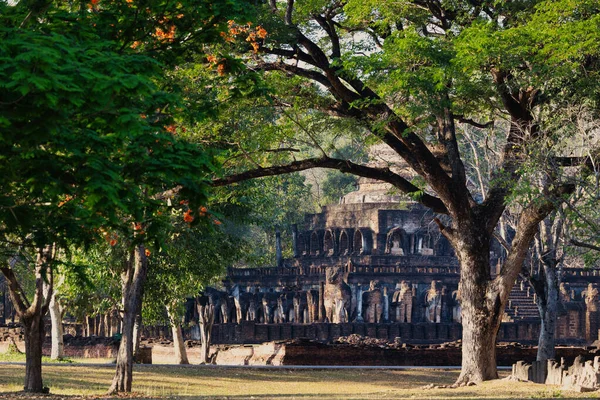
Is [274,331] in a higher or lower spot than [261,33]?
lower

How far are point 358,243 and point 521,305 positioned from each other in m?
10.4

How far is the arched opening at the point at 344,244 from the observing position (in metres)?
52.7

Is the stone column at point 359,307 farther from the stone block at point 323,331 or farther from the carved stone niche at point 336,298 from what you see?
the stone block at point 323,331

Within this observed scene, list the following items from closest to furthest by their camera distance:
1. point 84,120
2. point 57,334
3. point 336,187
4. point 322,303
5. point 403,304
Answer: point 84,120
point 57,334
point 403,304
point 322,303
point 336,187

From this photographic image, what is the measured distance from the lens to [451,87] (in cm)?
1819

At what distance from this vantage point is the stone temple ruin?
1575 inches

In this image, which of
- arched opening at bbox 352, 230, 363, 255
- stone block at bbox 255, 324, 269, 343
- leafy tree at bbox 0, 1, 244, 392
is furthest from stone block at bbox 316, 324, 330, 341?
leafy tree at bbox 0, 1, 244, 392

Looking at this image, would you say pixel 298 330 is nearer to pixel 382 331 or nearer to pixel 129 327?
pixel 382 331

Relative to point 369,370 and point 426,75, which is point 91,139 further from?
point 369,370

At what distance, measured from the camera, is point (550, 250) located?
2628 cm

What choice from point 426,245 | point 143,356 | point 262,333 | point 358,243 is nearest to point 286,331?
point 262,333

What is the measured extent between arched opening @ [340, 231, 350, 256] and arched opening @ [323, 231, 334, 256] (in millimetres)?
577

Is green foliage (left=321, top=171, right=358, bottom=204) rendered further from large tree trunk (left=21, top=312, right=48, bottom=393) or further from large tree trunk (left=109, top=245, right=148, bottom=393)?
large tree trunk (left=21, top=312, right=48, bottom=393)

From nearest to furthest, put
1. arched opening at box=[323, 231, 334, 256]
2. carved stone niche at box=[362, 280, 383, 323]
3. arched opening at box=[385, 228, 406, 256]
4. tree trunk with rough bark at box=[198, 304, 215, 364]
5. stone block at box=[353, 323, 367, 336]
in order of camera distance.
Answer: tree trunk with rough bark at box=[198, 304, 215, 364] → stone block at box=[353, 323, 367, 336] → carved stone niche at box=[362, 280, 383, 323] → arched opening at box=[385, 228, 406, 256] → arched opening at box=[323, 231, 334, 256]
